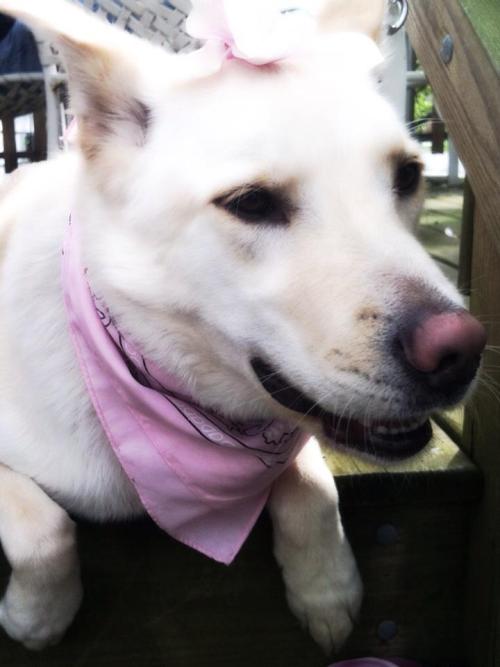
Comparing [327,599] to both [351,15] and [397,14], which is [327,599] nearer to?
[351,15]

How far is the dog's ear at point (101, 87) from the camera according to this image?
1.43m

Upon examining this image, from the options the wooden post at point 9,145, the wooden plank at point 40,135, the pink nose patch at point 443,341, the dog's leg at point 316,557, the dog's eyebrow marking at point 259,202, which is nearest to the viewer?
the pink nose patch at point 443,341

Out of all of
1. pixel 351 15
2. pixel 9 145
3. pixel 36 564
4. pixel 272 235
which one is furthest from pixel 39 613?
pixel 9 145

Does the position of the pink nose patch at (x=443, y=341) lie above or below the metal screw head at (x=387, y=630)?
above

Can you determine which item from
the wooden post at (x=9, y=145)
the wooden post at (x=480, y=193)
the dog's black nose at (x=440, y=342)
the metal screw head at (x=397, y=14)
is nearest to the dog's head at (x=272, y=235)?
the dog's black nose at (x=440, y=342)

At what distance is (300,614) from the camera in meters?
1.65

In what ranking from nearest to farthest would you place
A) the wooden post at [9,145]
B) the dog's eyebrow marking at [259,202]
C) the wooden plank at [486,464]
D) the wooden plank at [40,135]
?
the dog's eyebrow marking at [259,202] → the wooden plank at [486,464] → the wooden plank at [40,135] → the wooden post at [9,145]

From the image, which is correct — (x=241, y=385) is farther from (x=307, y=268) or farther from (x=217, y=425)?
(x=307, y=268)

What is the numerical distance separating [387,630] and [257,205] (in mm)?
1037

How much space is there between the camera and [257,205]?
132 cm

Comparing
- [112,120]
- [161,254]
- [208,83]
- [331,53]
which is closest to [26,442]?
[161,254]

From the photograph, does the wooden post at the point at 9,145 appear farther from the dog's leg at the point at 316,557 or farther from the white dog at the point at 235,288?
the dog's leg at the point at 316,557

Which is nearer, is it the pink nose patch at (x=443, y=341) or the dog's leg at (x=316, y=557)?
the pink nose patch at (x=443, y=341)

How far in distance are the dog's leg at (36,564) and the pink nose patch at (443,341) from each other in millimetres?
690
